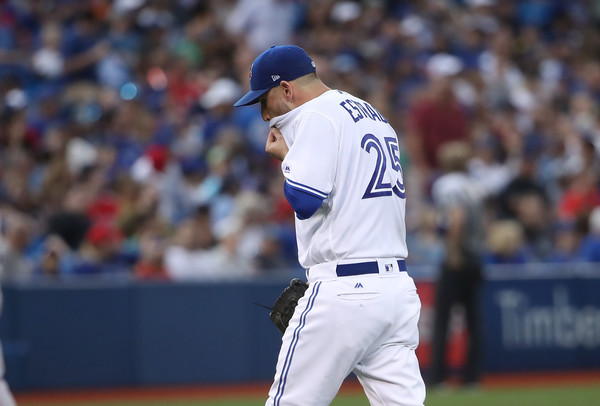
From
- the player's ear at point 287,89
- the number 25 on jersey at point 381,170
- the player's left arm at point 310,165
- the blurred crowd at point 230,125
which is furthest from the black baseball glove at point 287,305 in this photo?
the blurred crowd at point 230,125

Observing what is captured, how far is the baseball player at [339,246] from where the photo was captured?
13.5 feet

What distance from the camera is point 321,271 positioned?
4.26 meters

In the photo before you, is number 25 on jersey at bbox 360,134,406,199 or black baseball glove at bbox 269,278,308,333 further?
black baseball glove at bbox 269,278,308,333

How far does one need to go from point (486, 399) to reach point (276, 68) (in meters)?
5.00

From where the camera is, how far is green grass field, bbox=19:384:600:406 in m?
8.11

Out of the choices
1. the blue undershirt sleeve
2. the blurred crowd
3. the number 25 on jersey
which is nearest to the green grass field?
the blurred crowd

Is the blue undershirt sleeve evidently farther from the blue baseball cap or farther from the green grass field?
the green grass field

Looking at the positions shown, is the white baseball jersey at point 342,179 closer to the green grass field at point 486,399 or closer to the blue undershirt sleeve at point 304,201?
the blue undershirt sleeve at point 304,201

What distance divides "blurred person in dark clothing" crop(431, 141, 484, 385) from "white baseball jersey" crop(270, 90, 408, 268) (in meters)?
4.91

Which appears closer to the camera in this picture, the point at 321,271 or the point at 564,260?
the point at 321,271

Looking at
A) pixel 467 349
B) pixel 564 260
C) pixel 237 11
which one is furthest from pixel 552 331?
pixel 237 11

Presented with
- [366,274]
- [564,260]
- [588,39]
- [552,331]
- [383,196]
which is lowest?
[552,331]

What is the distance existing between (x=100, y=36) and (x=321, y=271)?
10253 mm

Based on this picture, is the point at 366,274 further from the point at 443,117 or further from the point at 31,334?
the point at 443,117
